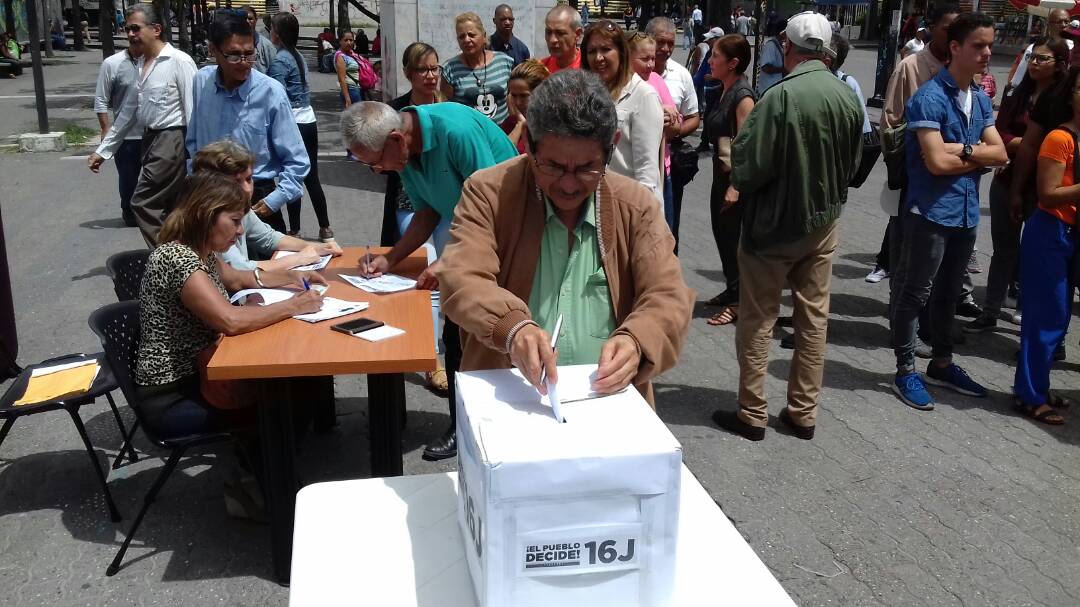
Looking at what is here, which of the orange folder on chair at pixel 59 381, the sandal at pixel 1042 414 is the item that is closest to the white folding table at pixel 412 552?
the orange folder on chair at pixel 59 381

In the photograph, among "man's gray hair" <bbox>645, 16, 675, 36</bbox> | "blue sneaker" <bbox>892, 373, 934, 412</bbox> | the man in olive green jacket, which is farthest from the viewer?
"man's gray hair" <bbox>645, 16, 675, 36</bbox>

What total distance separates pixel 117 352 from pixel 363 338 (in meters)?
0.92

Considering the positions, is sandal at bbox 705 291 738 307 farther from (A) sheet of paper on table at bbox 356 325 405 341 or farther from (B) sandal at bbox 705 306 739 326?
(A) sheet of paper on table at bbox 356 325 405 341

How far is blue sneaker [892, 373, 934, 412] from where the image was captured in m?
4.70

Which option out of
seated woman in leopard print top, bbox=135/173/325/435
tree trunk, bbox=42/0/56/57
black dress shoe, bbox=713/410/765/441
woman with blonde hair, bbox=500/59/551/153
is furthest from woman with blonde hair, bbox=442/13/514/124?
tree trunk, bbox=42/0/56/57

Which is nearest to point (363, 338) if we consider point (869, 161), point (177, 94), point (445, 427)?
point (445, 427)

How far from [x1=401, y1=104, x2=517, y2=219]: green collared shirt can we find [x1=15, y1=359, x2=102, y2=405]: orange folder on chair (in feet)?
4.94

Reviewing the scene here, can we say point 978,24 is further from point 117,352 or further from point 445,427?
point 117,352

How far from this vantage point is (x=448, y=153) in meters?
3.61

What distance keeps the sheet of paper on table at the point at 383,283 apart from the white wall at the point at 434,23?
674 centimetres

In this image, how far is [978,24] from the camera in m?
4.17

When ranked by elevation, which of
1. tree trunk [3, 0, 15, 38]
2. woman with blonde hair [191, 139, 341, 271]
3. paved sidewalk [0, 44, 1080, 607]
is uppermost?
tree trunk [3, 0, 15, 38]

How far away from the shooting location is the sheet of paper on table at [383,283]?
364 centimetres

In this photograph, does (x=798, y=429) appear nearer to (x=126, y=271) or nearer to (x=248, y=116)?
(x=126, y=271)
